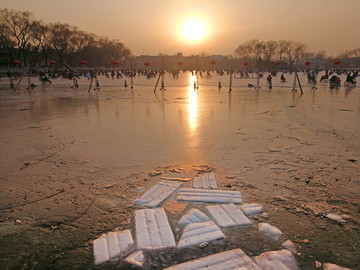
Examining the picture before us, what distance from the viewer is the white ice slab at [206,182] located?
13.7 feet

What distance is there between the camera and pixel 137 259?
265 cm

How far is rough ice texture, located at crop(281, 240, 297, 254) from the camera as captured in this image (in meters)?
2.78

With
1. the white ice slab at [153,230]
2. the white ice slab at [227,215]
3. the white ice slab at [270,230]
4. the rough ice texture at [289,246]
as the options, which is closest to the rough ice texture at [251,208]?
the white ice slab at [227,215]

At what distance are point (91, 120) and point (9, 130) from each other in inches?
96.2

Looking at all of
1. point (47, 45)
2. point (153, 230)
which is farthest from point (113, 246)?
point (47, 45)

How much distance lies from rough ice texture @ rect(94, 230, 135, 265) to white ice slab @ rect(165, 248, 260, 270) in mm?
543

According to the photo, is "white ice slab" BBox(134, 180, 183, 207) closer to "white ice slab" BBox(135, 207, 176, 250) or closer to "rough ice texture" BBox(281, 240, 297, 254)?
"white ice slab" BBox(135, 207, 176, 250)

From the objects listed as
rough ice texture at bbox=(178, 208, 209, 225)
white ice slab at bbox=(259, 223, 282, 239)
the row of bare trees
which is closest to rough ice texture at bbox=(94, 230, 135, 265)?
rough ice texture at bbox=(178, 208, 209, 225)

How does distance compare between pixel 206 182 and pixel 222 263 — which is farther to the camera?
pixel 206 182

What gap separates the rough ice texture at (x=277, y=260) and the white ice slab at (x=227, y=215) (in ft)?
1.84

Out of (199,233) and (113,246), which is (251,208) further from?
(113,246)

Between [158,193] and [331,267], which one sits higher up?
[158,193]

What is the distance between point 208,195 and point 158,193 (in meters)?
0.72

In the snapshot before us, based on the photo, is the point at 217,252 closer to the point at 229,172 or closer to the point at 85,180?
the point at 229,172
